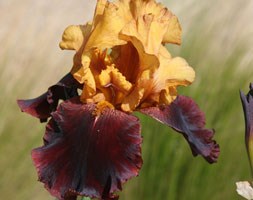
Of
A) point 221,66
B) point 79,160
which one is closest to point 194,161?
point 221,66

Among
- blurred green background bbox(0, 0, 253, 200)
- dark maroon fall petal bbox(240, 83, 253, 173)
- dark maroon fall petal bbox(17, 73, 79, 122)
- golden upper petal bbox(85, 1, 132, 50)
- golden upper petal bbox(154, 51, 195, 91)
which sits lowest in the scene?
blurred green background bbox(0, 0, 253, 200)

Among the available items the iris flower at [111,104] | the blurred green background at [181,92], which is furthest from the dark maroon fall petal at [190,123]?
the blurred green background at [181,92]

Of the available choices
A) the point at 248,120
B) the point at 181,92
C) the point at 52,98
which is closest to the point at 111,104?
the point at 52,98

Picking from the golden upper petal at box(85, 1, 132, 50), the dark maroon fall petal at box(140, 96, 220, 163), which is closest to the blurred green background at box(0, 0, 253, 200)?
the dark maroon fall petal at box(140, 96, 220, 163)

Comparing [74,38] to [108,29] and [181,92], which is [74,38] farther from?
[181,92]

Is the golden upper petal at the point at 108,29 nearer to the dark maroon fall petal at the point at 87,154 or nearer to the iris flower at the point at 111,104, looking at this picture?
the iris flower at the point at 111,104

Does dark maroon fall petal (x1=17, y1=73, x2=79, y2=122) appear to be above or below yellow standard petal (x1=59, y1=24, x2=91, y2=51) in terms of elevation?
below

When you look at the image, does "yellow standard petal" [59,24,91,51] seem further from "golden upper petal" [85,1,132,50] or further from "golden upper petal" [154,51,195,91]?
"golden upper petal" [154,51,195,91]

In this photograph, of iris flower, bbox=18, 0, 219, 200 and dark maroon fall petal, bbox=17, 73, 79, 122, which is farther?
dark maroon fall petal, bbox=17, 73, 79, 122
